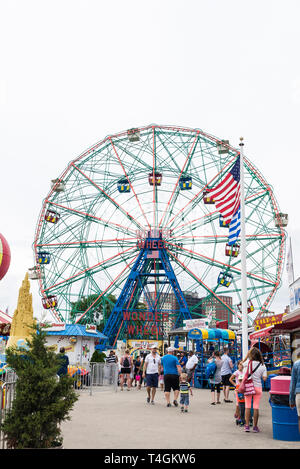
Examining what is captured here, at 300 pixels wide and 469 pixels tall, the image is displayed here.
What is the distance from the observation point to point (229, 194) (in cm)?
1395

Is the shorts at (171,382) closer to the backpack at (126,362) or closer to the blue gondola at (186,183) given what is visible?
the backpack at (126,362)

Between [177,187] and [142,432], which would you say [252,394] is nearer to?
[142,432]

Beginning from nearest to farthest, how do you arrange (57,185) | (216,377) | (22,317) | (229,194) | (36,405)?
(36,405)
(216,377)
(229,194)
(22,317)
(57,185)

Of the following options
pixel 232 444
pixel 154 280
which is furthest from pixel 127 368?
pixel 154 280

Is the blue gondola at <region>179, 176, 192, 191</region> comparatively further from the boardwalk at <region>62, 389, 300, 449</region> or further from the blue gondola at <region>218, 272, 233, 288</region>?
the boardwalk at <region>62, 389, 300, 449</region>

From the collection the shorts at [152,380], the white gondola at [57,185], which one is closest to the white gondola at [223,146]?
the white gondola at [57,185]

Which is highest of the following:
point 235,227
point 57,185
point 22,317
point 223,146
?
point 223,146

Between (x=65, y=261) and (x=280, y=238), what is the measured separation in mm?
16215

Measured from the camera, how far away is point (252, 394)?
8.23m

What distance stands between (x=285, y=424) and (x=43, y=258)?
96.1 feet

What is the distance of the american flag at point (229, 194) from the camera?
13758mm

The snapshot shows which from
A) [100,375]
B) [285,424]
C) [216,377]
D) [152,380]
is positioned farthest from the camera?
[100,375]

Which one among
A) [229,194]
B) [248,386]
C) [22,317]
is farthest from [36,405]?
[22,317]

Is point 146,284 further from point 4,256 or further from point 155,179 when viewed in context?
point 4,256
